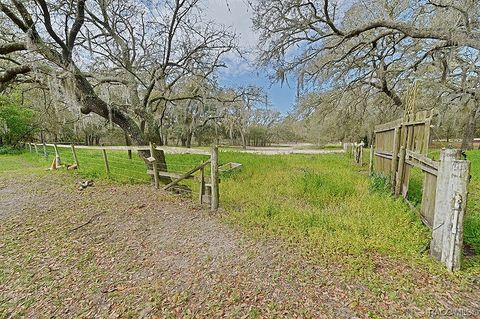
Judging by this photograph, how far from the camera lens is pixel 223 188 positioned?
19.9 ft

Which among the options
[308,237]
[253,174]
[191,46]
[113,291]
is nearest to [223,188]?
[253,174]

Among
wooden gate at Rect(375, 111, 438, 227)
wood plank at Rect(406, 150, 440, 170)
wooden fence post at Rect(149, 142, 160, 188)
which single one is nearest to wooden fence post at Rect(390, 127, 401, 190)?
wooden gate at Rect(375, 111, 438, 227)

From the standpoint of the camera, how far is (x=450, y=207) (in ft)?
8.30

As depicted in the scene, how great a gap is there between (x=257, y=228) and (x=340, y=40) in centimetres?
603

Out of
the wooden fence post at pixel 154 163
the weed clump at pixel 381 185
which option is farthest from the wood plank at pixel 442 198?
the wooden fence post at pixel 154 163

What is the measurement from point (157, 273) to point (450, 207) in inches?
128

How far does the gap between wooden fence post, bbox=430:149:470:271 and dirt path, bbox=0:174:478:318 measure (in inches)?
24.0

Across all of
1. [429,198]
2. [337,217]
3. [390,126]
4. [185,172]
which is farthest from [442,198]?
[185,172]

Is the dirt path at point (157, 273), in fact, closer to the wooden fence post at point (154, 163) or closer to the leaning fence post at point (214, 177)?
the leaning fence post at point (214, 177)

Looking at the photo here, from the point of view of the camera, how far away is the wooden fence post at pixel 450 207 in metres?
2.45

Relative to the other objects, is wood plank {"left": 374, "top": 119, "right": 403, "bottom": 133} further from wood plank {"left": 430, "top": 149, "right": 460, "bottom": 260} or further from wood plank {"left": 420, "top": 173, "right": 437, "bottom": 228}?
wood plank {"left": 430, "top": 149, "right": 460, "bottom": 260}

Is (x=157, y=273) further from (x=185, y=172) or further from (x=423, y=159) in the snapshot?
(x=423, y=159)

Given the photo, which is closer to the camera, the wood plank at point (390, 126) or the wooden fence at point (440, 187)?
the wooden fence at point (440, 187)

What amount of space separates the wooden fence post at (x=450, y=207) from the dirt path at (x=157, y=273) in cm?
61
